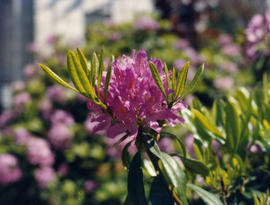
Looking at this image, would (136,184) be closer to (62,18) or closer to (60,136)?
(60,136)

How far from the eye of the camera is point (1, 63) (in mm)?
6676

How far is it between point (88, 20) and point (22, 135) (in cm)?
375

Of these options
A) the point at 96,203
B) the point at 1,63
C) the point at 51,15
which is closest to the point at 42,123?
the point at 96,203

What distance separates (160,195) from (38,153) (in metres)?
2.38

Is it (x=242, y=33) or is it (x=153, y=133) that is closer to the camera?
(x=153, y=133)

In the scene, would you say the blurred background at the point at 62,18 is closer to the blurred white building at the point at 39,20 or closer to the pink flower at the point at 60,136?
the blurred white building at the point at 39,20

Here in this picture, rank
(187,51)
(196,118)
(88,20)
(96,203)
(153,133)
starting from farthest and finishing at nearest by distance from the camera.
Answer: (88,20) → (187,51) → (96,203) → (196,118) → (153,133)

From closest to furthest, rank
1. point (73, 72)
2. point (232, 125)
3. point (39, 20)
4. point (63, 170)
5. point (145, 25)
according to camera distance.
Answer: point (73, 72) < point (232, 125) < point (63, 170) < point (145, 25) < point (39, 20)

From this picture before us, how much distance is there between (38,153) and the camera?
2.73m

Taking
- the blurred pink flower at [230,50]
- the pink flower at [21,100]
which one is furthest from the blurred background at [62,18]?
the pink flower at [21,100]

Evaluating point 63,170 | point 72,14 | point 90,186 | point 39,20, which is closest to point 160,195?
point 90,186

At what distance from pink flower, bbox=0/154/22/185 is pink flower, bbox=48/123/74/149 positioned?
0.38 meters

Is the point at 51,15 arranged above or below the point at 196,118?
above

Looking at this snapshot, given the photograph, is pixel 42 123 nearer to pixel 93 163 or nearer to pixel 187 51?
pixel 93 163
